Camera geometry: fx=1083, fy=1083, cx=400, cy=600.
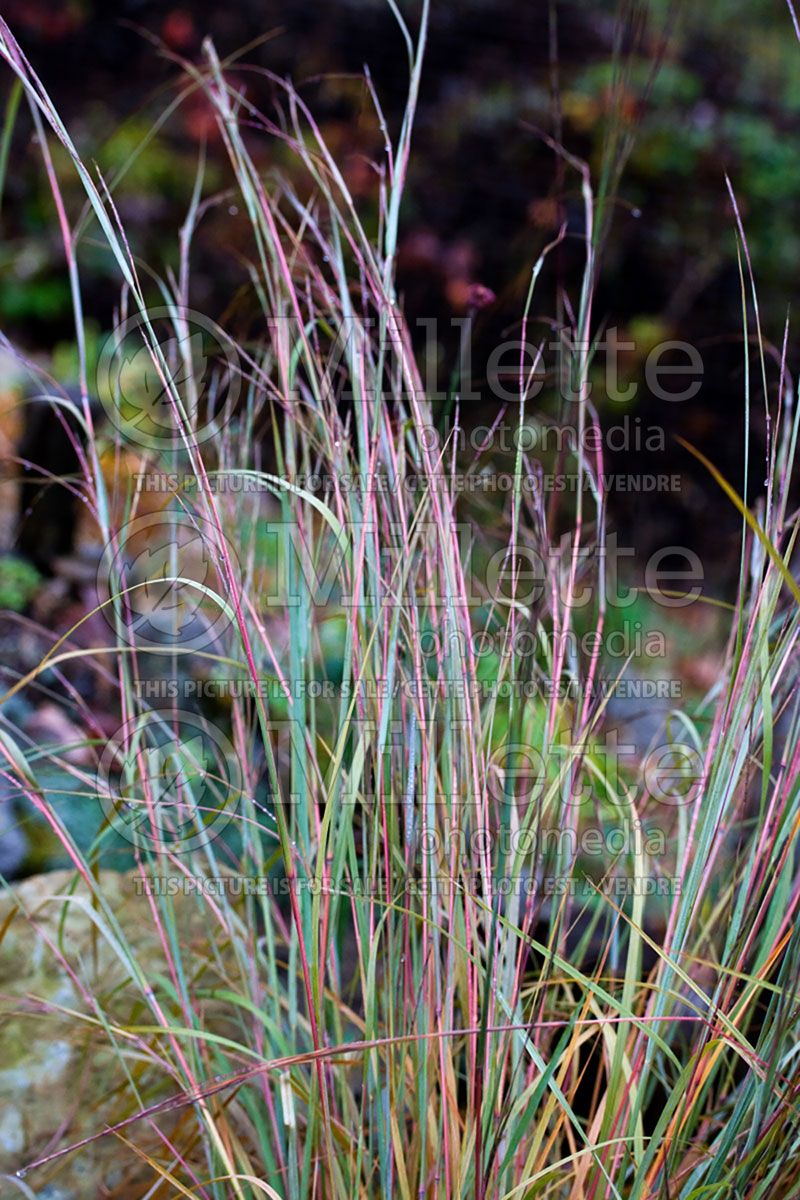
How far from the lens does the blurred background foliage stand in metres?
3.70

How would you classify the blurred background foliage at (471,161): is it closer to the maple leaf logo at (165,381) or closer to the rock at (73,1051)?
the maple leaf logo at (165,381)

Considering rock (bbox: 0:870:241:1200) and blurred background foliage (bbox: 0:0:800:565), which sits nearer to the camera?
rock (bbox: 0:870:241:1200)

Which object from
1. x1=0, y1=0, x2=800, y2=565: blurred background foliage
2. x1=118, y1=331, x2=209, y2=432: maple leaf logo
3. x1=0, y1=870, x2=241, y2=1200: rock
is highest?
x1=0, y1=0, x2=800, y2=565: blurred background foliage

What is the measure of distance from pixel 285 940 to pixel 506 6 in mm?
4010

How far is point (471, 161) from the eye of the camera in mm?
3986

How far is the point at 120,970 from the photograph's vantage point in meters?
1.32

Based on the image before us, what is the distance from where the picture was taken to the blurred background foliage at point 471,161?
3.70 m

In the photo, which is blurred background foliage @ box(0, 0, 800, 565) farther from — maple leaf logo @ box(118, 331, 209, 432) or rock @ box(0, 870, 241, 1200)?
rock @ box(0, 870, 241, 1200)

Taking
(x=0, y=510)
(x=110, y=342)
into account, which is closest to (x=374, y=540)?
(x=110, y=342)

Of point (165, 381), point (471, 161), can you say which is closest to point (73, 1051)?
point (165, 381)

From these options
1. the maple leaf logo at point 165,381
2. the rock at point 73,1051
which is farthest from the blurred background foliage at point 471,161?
the rock at point 73,1051

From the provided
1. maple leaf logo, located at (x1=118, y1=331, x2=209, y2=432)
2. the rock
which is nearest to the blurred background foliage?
maple leaf logo, located at (x1=118, y1=331, x2=209, y2=432)

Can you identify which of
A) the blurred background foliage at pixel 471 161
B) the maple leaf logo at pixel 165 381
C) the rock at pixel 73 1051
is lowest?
the rock at pixel 73 1051

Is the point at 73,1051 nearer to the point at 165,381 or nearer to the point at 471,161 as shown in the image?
the point at 165,381
